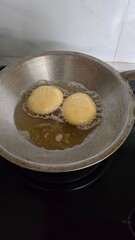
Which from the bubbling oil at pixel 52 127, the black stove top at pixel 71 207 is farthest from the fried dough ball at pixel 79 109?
the black stove top at pixel 71 207

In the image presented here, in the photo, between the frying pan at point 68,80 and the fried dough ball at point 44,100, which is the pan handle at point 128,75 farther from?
the fried dough ball at point 44,100

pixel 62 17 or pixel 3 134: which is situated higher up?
pixel 62 17

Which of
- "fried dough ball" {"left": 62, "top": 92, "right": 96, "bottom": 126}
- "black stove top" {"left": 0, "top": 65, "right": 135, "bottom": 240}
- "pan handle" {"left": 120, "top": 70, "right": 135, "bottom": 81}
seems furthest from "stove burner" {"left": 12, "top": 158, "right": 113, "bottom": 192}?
"pan handle" {"left": 120, "top": 70, "right": 135, "bottom": 81}

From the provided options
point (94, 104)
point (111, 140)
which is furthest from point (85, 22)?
point (111, 140)

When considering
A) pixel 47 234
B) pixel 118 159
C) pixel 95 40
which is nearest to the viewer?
pixel 47 234

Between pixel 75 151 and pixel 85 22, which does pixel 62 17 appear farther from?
pixel 75 151

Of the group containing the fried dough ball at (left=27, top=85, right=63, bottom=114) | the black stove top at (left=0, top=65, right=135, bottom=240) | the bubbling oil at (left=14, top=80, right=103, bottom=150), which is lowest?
the black stove top at (left=0, top=65, right=135, bottom=240)

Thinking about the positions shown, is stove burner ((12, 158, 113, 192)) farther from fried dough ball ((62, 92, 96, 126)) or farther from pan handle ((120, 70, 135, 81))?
pan handle ((120, 70, 135, 81))
